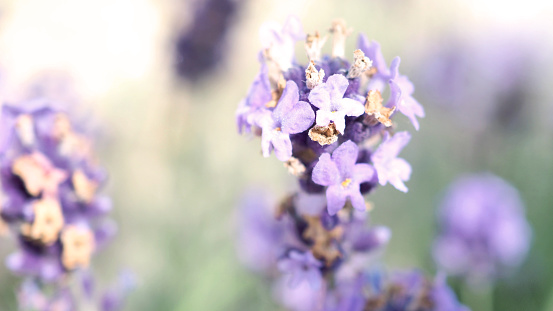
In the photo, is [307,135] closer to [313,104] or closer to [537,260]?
[313,104]

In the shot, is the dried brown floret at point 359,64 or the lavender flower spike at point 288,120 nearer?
the lavender flower spike at point 288,120

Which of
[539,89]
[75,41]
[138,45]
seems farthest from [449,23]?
[75,41]

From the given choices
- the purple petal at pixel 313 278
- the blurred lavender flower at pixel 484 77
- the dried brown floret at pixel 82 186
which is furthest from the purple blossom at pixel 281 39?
the blurred lavender flower at pixel 484 77

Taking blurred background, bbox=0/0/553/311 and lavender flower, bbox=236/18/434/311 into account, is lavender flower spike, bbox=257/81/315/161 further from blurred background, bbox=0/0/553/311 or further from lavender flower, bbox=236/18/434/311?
blurred background, bbox=0/0/553/311

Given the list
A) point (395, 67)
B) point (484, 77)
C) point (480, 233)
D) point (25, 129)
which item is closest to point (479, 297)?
point (480, 233)

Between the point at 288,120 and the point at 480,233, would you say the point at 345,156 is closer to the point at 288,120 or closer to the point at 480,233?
the point at 288,120

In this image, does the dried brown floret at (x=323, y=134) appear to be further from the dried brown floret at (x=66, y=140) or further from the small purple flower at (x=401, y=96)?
the dried brown floret at (x=66, y=140)
